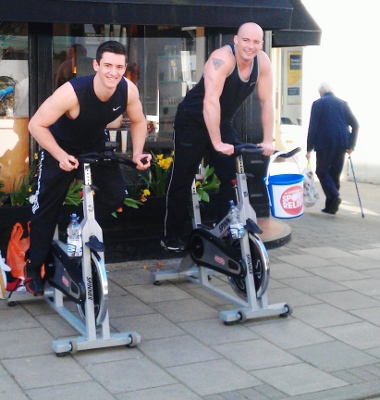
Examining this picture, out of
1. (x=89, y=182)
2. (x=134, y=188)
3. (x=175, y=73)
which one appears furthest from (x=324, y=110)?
(x=89, y=182)

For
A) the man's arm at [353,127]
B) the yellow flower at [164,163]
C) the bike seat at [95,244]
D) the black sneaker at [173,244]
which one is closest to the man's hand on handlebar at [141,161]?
the bike seat at [95,244]

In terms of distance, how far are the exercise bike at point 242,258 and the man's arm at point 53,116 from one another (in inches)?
49.7

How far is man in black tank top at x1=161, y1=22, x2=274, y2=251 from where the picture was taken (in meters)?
5.84

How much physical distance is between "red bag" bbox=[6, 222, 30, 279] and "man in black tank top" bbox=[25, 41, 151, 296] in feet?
1.49

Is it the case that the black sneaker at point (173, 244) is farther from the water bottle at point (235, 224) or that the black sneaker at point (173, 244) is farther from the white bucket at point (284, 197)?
the white bucket at point (284, 197)

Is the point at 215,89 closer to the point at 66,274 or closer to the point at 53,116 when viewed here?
the point at 53,116

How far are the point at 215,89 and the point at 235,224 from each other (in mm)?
989

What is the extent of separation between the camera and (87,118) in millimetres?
5328

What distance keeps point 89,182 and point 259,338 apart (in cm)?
157

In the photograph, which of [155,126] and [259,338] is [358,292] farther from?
[155,126]

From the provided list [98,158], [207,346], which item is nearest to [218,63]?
[98,158]

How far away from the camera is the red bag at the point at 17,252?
6391 mm

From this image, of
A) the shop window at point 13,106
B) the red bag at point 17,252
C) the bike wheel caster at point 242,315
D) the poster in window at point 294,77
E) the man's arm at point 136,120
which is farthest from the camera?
the poster in window at point 294,77

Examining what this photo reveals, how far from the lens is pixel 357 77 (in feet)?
47.5
